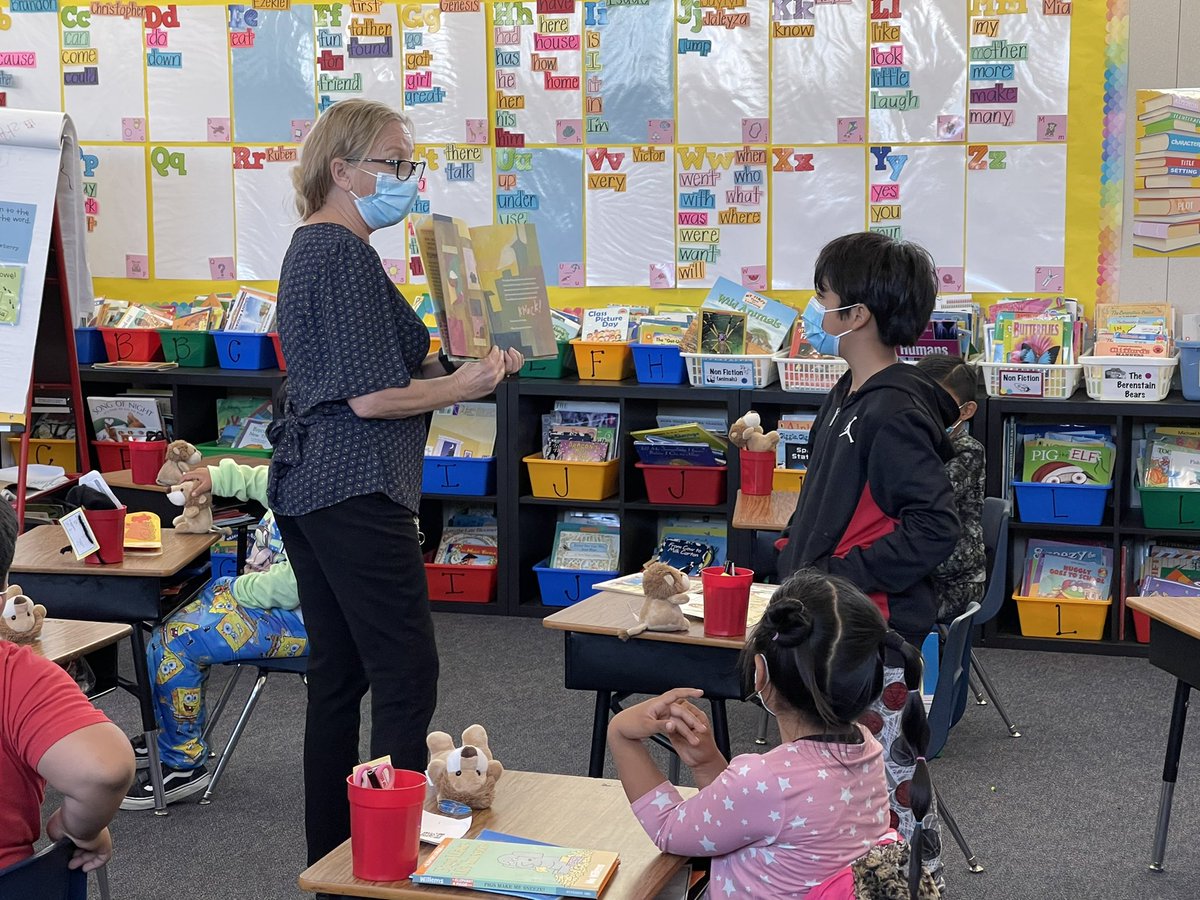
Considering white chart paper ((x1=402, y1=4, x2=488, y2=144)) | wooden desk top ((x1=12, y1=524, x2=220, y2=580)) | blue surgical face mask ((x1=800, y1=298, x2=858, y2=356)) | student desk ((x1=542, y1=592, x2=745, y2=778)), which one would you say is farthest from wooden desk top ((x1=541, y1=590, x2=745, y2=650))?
white chart paper ((x1=402, y1=4, x2=488, y2=144))

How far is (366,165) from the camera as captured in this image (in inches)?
104

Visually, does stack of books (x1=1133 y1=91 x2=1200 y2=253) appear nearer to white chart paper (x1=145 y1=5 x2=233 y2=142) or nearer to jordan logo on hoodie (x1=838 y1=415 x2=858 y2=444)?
jordan logo on hoodie (x1=838 y1=415 x2=858 y2=444)

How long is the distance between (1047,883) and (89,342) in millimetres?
4588

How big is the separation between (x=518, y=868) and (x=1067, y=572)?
389cm

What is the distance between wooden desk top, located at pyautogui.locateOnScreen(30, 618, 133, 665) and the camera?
271cm

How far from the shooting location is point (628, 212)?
576cm

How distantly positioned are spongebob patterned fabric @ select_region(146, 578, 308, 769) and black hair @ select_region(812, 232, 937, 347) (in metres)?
1.75

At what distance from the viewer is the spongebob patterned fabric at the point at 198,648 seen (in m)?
3.58

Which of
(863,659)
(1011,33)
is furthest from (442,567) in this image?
(863,659)

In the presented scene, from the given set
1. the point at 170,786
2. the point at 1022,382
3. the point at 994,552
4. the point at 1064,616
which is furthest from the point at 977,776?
the point at 170,786

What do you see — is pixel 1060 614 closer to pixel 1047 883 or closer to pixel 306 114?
pixel 1047 883

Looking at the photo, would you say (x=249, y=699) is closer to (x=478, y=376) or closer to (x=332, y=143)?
(x=478, y=376)

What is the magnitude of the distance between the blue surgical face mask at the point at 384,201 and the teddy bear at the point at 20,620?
3.46ft

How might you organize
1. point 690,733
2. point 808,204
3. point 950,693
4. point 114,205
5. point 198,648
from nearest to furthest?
point 690,733, point 950,693, point 198,648, point 808,204, point 114,205
